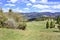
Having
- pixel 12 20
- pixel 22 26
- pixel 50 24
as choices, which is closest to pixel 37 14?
pixel 50 24

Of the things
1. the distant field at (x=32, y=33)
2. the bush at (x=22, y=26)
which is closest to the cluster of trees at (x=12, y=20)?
the bush at (x=22, y=26)

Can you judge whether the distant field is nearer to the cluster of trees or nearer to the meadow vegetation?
the meadow vegetation

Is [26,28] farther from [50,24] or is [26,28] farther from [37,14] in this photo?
[50,24]

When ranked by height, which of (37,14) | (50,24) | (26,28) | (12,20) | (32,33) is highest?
(37,14)

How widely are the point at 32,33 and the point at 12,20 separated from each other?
1.21 metres

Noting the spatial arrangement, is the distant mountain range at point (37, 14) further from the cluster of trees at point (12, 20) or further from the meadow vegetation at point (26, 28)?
the cluster of trees at point (12, 20)

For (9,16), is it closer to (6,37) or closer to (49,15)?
(6,37)

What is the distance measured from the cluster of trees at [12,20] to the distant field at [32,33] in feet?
0.85

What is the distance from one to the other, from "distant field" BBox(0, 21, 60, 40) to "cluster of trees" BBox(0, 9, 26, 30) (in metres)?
0.26

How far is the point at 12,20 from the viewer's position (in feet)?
29.6

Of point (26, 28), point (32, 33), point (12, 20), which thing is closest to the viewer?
point (32, 33)

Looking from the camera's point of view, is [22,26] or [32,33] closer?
[32,33]

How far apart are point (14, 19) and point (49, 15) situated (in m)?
1.66

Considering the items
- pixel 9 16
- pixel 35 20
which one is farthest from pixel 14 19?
pixel 35 20
